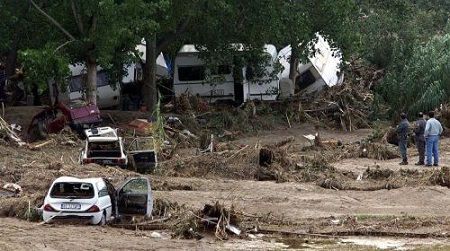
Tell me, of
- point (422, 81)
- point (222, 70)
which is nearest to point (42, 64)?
point (222, 70)

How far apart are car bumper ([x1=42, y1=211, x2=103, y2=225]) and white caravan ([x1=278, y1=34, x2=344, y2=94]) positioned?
23.3 metres

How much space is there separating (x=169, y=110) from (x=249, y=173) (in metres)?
12.3

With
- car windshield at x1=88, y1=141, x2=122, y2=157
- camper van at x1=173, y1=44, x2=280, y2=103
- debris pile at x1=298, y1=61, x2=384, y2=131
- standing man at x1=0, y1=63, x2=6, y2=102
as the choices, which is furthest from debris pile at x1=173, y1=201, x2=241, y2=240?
standing man at x1=0, y1=63, x2=6, y2=102

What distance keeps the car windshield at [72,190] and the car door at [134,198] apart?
836mm

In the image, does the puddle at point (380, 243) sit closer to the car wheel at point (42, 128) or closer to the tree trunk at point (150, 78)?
the car wheel at point (42, 128)

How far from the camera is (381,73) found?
41.3 metres

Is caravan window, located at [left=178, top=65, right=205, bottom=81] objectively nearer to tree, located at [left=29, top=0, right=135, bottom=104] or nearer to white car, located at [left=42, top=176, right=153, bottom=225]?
tree, located at [left=29, top=0, right=135, bottom=104]

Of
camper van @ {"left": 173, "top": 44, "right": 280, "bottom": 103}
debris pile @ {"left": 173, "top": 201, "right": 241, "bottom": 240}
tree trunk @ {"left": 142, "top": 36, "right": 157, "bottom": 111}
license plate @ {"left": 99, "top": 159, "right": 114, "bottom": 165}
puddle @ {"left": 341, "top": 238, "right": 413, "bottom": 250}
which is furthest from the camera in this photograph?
camper van @ {"left": 173, "top": 44, "right": 280, "bottom": 103}

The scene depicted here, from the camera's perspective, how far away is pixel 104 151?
24.3 m

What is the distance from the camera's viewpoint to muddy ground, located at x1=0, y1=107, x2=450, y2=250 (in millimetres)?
16547

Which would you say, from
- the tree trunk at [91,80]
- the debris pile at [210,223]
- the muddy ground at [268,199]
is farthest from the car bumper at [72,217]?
the tree trunk at [91,80]

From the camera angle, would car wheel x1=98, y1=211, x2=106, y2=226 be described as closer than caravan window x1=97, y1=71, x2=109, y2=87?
Yes

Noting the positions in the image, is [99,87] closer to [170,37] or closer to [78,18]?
[170,37]

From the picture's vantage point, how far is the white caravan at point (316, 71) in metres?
40.2
